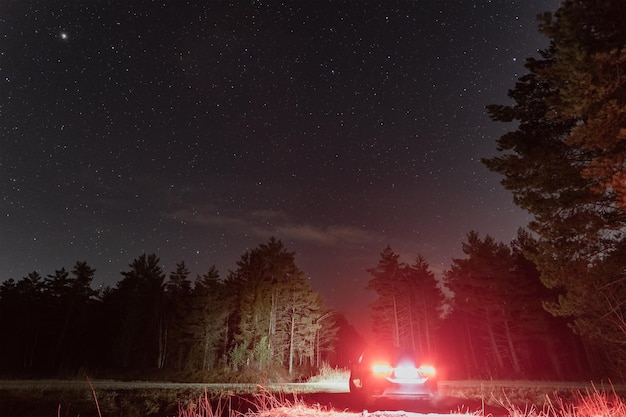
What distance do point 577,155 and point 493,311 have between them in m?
34.1

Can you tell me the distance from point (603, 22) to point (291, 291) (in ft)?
139

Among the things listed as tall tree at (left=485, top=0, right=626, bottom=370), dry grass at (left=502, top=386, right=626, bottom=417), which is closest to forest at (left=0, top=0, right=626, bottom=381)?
tall tree at (left=485, top=0, right=626, bottom=370)

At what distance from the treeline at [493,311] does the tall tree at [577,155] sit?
19465 mm

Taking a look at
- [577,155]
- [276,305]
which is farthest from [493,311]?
[577,155]

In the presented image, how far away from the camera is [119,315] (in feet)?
208

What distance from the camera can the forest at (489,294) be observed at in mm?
9555

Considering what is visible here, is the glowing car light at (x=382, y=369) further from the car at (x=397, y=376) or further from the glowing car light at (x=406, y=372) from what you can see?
the glowing car light at (x=406, y=372)

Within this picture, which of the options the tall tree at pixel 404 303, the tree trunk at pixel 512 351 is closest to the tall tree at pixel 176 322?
the tall tree at pixel 404 303

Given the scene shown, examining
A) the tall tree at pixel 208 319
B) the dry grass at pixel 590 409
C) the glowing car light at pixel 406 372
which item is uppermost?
the tall tree at pixel 208 319

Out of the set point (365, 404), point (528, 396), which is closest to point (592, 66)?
point (365, 404)

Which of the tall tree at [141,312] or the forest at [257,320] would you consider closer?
the forest at [257,320]

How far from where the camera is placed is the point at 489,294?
3838cm

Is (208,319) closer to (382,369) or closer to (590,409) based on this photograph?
(382,369)

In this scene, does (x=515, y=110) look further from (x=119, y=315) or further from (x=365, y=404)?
(x=119, y=315)
